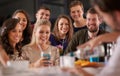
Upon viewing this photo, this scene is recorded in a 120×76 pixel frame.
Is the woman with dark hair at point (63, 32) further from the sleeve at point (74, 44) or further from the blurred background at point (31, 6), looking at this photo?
the blurred background at point (31, 6)

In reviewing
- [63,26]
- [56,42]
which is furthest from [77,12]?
[56,42]

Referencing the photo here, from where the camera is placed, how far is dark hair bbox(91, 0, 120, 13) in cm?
86


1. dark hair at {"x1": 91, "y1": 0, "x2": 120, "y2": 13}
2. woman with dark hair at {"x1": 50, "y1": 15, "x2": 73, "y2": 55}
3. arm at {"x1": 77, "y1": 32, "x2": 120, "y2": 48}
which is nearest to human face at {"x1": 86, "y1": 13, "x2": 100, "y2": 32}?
woman with dark hair at {"x1": 50, "y1": 15, "x2": 73, "y2": 55}

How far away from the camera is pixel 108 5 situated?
2.85ft

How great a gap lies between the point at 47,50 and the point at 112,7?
1.79 meters

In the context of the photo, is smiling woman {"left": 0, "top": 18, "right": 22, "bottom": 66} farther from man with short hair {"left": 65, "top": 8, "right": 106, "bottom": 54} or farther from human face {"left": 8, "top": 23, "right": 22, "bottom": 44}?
man with short hair {"left": 65, "top": 8, "right": 106, "bottom": 54}

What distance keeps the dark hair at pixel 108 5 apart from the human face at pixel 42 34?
1710 millimetres

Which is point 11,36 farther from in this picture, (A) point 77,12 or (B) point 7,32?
(A) point 77,12

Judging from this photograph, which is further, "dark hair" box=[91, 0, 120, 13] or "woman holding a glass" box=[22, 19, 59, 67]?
"woman holding a glass" box=[22, 19, 59, 67]

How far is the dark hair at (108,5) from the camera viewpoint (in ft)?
2.81

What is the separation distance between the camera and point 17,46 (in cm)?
261

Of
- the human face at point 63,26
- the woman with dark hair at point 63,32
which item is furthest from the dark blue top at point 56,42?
the human face at point 63,26

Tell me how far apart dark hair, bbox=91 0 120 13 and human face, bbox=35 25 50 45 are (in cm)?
171

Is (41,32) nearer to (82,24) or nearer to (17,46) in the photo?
(17,46)
